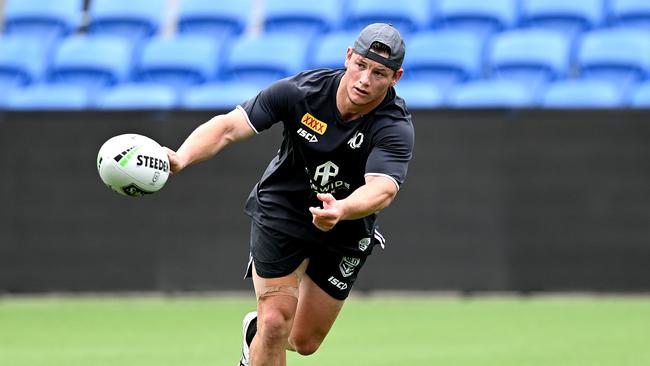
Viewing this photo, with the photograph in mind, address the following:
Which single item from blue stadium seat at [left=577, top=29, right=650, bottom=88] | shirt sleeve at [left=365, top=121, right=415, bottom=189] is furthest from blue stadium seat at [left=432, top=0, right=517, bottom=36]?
shirt sleeve at [left=365, top=121, right=415, bottom=189]

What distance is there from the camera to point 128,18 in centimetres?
1597

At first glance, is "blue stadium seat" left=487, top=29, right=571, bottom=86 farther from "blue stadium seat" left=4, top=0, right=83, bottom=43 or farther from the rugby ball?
the rugby ball

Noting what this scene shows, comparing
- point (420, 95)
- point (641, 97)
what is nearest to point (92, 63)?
point (420, 95)

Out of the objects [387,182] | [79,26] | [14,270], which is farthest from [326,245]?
[79,26]

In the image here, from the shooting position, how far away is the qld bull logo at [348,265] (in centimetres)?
733

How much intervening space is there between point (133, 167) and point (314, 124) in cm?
114

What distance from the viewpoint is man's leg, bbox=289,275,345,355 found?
7434 mm

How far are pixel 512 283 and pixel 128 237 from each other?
426cm

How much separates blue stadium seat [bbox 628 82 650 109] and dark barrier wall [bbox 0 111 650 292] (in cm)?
66

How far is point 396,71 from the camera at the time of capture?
21.9 ft

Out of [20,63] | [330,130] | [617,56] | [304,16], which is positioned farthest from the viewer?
[304,16]

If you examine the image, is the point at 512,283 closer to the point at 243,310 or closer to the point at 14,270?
the point at 243,310

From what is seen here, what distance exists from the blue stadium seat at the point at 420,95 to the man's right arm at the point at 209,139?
22.9ft

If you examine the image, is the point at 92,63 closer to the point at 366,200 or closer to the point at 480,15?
the point at 480,15
